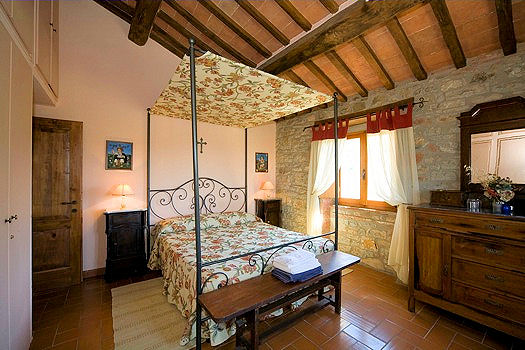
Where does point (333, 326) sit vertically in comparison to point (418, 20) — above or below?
below

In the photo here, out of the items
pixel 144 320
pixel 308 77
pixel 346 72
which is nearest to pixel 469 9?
pixel 346 72

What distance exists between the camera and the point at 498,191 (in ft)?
6.79

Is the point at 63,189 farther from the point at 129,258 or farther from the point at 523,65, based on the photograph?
the point at 523,65

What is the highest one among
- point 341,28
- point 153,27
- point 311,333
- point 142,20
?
point 153,27

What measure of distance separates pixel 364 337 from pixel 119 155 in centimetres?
401

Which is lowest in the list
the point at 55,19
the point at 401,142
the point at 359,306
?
the point at 359,306

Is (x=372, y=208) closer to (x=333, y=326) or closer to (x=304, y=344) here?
(x=333, y=326)

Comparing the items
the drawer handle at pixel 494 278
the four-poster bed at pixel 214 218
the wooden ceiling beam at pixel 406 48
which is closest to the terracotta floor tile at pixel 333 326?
the four-poster bed at pixel 214 218

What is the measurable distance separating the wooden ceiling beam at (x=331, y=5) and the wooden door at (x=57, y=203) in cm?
360

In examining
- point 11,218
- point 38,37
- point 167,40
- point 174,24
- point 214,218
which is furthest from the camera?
point 167,40

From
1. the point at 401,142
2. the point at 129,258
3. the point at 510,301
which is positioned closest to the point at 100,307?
the point at 129,258

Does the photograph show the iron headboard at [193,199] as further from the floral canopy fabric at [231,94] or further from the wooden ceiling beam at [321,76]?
the wooden ceiling beam at [321,76]

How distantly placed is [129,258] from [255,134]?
3365 mm

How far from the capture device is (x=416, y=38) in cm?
255
